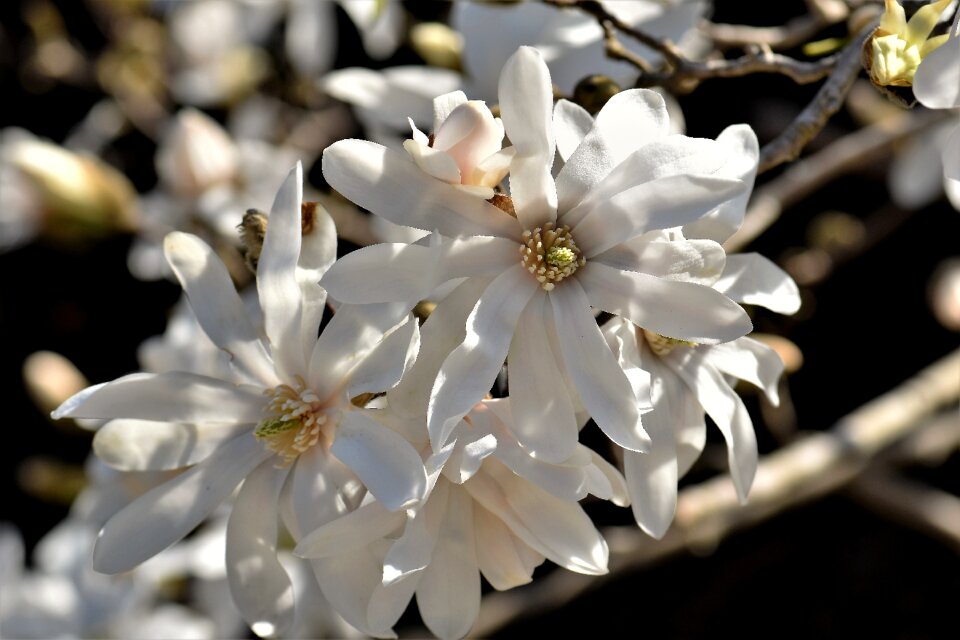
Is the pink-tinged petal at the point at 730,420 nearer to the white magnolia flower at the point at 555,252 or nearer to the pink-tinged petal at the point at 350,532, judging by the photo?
the white magnolia flower at the point at 555,252

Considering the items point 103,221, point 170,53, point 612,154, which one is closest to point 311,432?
point 612,154

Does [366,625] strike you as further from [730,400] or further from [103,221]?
[103,221]

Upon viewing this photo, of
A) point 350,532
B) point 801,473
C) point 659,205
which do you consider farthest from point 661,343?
point 801,473

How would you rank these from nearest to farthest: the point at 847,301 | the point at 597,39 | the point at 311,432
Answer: the point at 311,432, the point at 597,39, the point at 847,301

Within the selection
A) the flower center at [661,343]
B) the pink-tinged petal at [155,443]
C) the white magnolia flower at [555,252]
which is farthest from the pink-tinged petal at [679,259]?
the pink-tinged petal at [155,443]

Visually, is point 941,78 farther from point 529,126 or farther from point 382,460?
point 382,460
